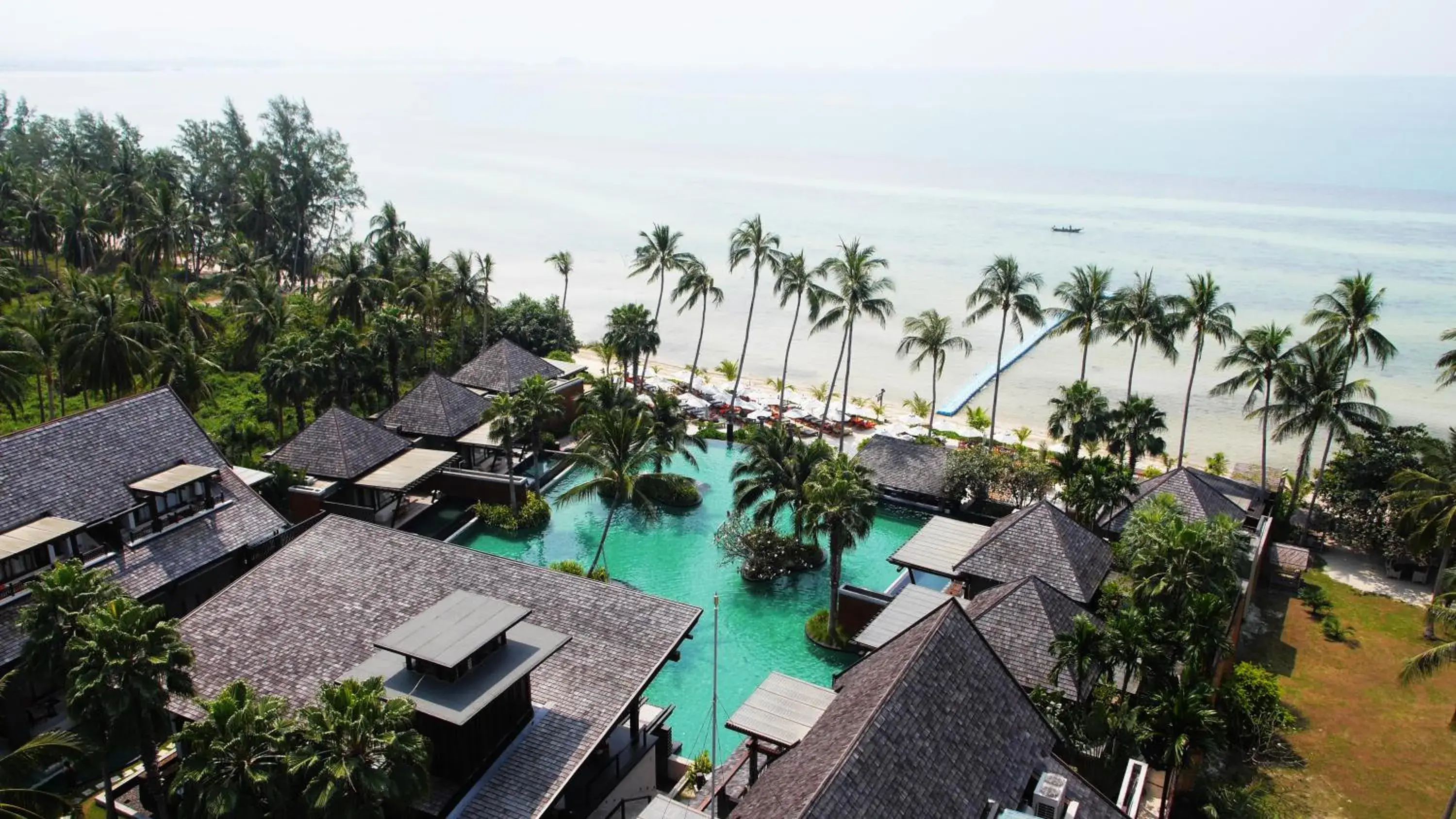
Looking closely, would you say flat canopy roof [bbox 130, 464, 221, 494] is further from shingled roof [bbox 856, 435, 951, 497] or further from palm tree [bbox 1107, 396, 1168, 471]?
palm tree [bbox 1107, 396, 1168, 471]

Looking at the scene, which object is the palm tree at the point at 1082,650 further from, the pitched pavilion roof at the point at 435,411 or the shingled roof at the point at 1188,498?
the pitched pavilion roof at the point at 435,411

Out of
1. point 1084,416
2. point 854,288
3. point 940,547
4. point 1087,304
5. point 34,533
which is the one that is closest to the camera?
point 34,533

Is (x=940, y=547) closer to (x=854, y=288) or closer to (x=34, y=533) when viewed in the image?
(x=854, y=288)

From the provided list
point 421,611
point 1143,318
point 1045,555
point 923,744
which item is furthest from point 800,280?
point 923,744

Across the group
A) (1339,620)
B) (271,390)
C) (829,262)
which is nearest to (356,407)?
(271,390)

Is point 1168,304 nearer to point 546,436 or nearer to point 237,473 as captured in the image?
point 546,436
